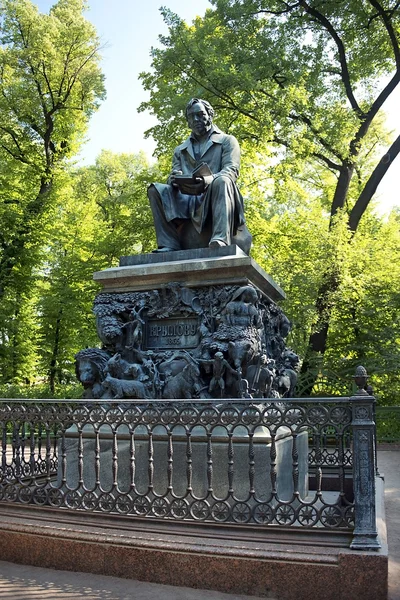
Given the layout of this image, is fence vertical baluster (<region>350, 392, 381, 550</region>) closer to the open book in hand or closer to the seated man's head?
→ the open book in hand

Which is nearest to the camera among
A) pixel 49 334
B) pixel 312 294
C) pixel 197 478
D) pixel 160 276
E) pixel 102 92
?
pixel 197 478

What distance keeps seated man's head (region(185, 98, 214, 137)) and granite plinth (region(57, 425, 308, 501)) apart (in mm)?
4140

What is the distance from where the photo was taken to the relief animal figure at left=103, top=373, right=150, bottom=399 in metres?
5.87

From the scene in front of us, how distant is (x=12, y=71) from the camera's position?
21.3 m

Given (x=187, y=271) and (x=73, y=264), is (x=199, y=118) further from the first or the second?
(x=73, y=264)

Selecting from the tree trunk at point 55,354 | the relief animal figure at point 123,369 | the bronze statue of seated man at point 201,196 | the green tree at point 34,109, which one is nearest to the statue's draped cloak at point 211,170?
the bronze statue of seated man at point 201,196

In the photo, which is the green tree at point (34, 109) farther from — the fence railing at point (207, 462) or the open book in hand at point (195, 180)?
the fence railing at point (207, 462)

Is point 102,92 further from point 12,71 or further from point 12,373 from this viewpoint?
point 12,373

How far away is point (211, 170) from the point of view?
7.42 m

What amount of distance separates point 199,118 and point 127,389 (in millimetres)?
3807


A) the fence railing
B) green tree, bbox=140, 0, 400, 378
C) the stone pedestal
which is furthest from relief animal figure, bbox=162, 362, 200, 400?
green tree, bbox=140, 0, 400, 378

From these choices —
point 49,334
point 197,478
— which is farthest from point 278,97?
point 197,478

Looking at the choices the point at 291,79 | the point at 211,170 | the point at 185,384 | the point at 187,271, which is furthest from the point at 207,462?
the point at 291,79

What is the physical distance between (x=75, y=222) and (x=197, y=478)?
18392mm
